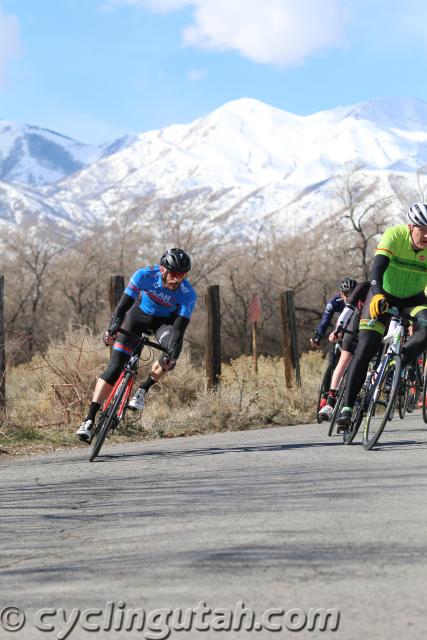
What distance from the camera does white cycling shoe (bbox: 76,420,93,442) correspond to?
33.6 ft

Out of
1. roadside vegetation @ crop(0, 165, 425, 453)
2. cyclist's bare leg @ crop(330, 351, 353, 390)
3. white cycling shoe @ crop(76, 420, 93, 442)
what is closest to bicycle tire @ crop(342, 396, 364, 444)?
cyclist's bare leg @ crop(330, 351, 353, 390)

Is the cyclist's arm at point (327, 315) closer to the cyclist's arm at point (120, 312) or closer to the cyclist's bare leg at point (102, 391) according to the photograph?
the cyclist's arm at point (120, 312)

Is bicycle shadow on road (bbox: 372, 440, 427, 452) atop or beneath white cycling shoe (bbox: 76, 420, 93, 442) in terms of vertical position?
atop

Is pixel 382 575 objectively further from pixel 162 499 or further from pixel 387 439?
pixel 387 439

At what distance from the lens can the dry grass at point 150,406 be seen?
13.4 metres

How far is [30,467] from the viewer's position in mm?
10148

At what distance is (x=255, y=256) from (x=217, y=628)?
53.5 m

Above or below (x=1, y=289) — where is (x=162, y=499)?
below

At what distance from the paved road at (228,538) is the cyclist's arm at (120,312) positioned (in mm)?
1402

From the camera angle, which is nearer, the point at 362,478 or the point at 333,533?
the point at 333,533

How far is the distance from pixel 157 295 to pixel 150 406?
6.08 metres

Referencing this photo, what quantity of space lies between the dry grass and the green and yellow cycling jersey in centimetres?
466

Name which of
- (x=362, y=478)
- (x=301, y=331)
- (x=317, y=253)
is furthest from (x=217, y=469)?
(x=317, y=253)

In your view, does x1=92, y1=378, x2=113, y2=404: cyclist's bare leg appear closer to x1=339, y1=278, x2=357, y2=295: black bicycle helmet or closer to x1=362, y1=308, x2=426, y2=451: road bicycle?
x1=362, y1=308, x2=426, y2=451: road bicycle
